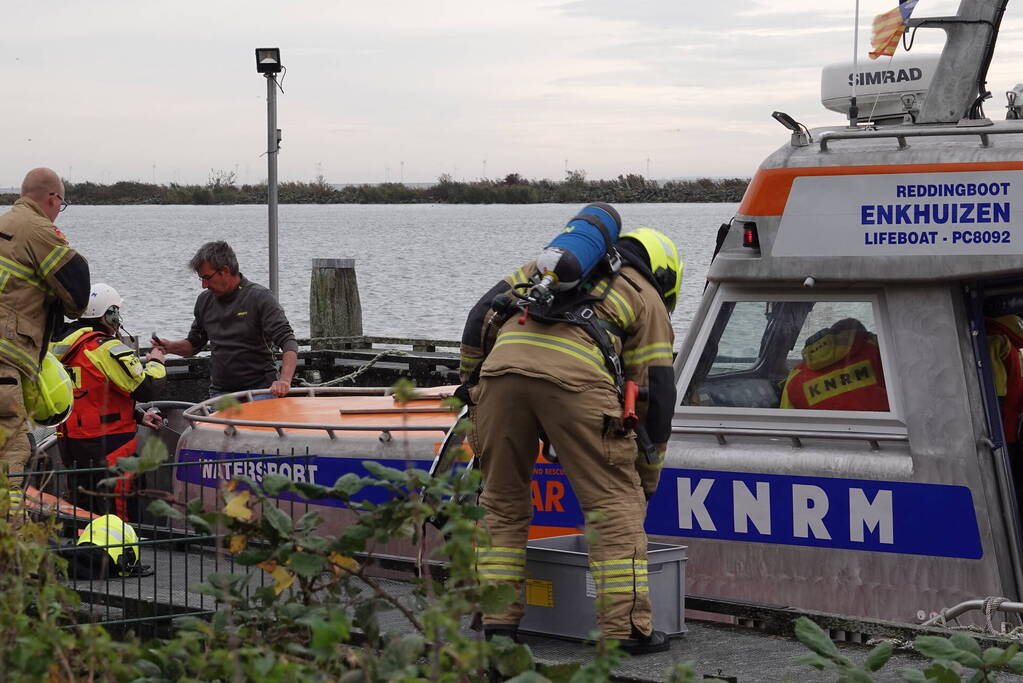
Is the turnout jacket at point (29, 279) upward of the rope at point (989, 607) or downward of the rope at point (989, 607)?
upward

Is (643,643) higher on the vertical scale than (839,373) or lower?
lower

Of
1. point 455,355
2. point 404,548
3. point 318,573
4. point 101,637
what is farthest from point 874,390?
point 455,355

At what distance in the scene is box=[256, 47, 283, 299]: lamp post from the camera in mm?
13773

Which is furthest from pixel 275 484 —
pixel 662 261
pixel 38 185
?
pixel 38 185

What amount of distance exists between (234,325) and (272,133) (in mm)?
5216

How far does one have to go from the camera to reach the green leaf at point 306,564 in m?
3.46

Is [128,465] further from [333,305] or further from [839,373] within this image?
[333,305]

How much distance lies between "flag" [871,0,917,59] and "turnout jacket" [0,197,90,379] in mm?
3790

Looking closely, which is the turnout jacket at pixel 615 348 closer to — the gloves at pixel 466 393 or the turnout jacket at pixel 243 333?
the gloves at pixel 466 393

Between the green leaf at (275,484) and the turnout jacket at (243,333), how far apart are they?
5838 millimetres

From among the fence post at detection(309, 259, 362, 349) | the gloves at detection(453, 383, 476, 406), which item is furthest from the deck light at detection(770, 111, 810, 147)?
the fence post at detection(309, 259, 362, 349)

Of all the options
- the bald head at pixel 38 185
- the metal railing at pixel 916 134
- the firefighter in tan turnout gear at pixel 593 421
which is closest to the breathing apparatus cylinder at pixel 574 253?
the firefighter in tan turnout gear at pixel 593 421

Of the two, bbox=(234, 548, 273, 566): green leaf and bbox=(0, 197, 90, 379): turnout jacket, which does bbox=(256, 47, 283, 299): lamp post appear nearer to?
bbox=(0, 197, 90, 379): turnout jacket

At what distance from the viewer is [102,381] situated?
851 centimetres
